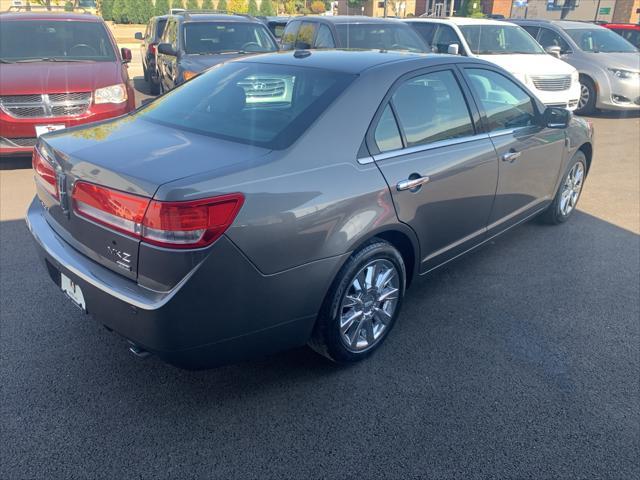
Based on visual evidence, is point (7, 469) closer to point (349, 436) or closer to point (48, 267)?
point (48, 267)

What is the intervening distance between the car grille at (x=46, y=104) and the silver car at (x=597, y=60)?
28.2 ft

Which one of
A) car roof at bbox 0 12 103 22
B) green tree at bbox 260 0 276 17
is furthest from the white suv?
green tree at bbox 260 0 276 17

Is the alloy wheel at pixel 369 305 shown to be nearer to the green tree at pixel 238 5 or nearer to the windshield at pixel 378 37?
the windshield at pixel 378 37

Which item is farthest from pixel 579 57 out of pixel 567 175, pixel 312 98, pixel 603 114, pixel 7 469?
pixel 7 469

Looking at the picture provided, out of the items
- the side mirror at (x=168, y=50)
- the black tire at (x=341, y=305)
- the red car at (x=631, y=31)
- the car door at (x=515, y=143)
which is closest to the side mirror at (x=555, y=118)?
the car door at (x=515, y=143)

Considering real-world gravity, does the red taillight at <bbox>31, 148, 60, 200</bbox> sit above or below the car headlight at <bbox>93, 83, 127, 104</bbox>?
above

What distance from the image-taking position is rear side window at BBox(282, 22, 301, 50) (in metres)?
9.70

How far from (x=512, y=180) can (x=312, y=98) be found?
6.13ft

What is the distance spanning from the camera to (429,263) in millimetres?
3408

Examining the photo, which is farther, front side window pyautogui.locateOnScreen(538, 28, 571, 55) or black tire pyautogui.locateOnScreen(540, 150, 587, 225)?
front side window pyautogui.locateOnScreen(538, 28, 571, 55)

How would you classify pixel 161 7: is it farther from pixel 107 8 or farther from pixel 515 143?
pixel 515 143

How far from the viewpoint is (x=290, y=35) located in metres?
9.93

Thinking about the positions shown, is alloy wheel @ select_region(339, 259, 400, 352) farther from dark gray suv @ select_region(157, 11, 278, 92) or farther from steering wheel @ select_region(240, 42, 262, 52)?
steering wheel @ select_region(240, 42, 262, 52)

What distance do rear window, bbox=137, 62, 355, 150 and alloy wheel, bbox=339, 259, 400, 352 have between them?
858mm
